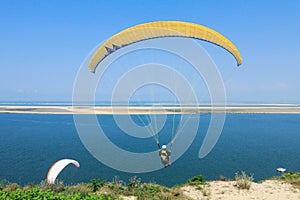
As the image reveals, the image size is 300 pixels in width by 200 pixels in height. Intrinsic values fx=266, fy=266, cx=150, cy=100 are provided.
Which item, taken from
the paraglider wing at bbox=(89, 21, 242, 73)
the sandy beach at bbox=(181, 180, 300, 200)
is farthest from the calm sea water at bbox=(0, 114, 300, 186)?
the paraglider wing at bbox=(89, 21, 242, 73)

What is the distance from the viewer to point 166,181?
15594mm

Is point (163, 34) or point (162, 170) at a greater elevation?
point (163, 34)

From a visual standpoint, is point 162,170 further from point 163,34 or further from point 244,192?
point 163,34

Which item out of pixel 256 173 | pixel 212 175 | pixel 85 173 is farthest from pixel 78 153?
pixel 256 173

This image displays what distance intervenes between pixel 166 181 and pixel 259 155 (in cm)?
1209

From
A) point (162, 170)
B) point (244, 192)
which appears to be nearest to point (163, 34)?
point (244, 192)

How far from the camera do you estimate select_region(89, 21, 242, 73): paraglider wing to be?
9086 mm

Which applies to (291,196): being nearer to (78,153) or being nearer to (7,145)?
(78,153)

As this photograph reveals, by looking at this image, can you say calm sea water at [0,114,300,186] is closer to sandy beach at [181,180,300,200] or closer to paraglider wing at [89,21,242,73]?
sandy beach at [181,180,300,200]

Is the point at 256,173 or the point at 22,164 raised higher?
the point at 256,173

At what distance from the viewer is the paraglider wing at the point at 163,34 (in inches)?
358

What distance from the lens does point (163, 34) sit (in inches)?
389

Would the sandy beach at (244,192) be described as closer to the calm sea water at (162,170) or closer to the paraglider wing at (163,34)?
the paraglider wing at (163,34)

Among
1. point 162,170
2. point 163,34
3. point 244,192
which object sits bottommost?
point 244,192
